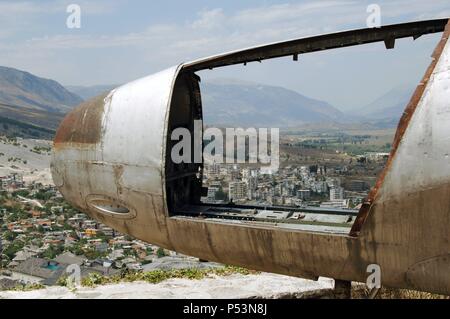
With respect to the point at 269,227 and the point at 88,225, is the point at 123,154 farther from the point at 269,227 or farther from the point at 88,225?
the point at 88,225

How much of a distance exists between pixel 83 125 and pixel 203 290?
3.58 m

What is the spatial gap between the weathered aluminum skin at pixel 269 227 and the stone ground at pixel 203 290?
1.67 m

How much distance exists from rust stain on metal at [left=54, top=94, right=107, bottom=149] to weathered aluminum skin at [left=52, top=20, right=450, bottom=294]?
0.7 inches

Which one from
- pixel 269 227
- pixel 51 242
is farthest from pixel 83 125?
pixel 51 242

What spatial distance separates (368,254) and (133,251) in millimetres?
38854

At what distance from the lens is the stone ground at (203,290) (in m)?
7.83

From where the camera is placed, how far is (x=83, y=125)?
22.0ft

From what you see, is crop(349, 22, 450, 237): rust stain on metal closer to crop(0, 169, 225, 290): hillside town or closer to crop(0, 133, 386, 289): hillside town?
crop(0, 133, 386, 289): hillside town

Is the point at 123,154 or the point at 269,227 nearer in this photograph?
the point at 269,227

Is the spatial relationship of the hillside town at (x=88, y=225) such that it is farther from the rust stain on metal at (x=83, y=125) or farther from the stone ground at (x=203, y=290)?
the rust stain on metal at (x=83, y=125)

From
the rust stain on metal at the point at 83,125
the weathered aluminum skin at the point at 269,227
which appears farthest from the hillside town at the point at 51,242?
the weathered aluminum skin at the point at 269,227
